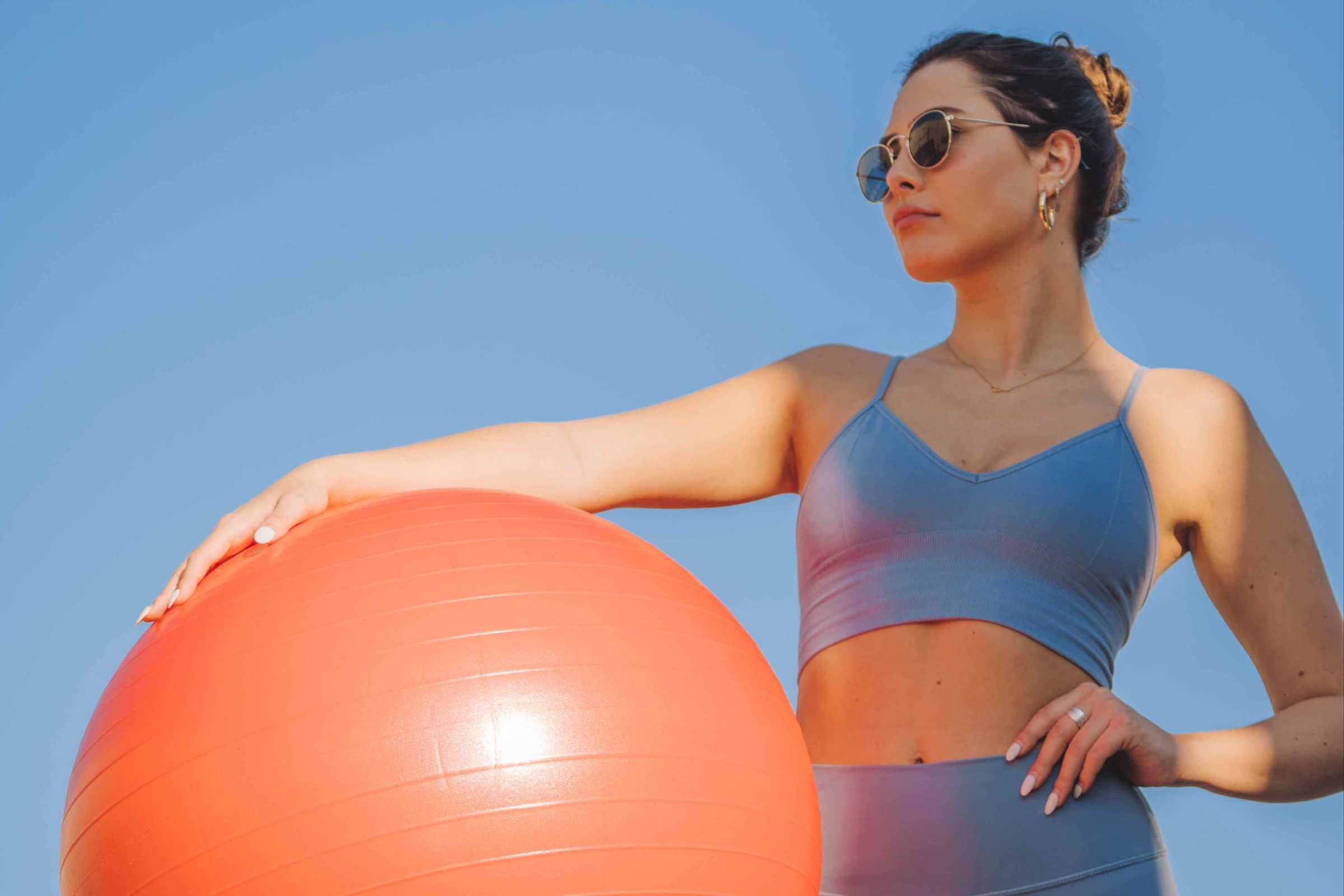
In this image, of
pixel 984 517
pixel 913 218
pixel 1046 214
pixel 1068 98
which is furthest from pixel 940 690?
pixel 1068 98

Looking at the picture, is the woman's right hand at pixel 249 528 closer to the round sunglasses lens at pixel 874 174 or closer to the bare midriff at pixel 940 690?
the bare midriff at pixel 940 690

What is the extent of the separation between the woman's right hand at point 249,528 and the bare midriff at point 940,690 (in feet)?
3.16

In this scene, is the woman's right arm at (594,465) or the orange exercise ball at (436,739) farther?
the woman's right arm at (594,465)

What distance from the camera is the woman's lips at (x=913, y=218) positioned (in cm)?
283

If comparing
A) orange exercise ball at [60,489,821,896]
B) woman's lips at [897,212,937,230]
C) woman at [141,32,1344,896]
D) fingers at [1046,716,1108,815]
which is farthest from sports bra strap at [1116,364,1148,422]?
orange exercise ball at [60,489,821,896]

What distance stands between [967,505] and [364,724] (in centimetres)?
125

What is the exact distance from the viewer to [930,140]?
9.34ft

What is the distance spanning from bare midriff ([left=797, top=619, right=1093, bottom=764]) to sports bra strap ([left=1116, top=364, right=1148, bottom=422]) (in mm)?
508

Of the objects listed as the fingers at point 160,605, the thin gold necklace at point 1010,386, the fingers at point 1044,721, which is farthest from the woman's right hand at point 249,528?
the thin gold necklace at point 1010,386

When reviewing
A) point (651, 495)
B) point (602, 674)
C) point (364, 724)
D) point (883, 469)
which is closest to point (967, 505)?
point (883, 469)

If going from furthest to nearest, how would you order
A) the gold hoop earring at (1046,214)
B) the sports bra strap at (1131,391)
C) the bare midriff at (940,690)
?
the gold hoop earring at (1046,214)
the sports bra strap at (1131,391)
the bare midriff at (940,690)

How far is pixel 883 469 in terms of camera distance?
2.61 meters

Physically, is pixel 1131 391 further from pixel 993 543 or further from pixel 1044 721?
pixel 1044 721

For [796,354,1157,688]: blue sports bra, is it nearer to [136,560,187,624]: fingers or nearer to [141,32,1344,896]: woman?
[141,32,1344,896]: woman
